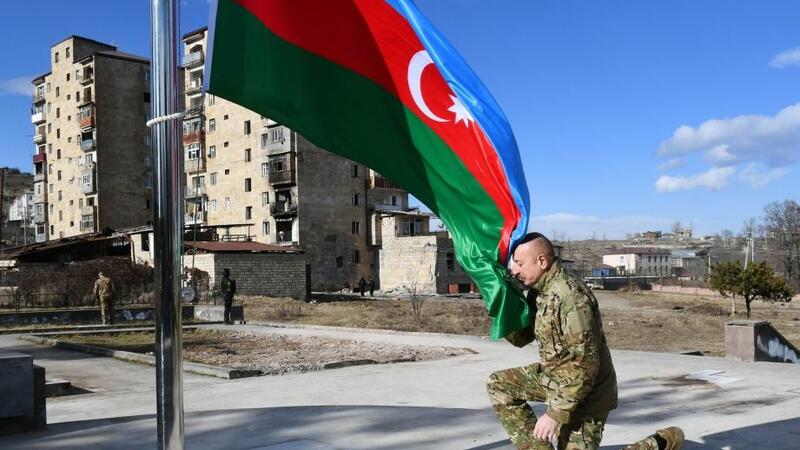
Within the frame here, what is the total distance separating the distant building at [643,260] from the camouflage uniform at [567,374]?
15696 cm

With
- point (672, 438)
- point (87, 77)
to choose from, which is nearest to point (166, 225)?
point (672, 438)

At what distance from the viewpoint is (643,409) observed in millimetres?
7977

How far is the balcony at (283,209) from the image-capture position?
66000 millimetres

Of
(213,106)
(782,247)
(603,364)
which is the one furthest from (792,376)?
(782,247)

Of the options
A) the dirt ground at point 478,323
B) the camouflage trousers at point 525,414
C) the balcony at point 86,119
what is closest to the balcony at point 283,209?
the balcony at point 86,119

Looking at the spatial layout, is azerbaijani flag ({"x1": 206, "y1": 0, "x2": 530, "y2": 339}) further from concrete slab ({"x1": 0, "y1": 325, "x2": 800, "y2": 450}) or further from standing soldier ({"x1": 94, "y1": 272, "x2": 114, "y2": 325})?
standing soldier ({"x1": 94, "y1": 272, "x2": 114, "y2": 325})

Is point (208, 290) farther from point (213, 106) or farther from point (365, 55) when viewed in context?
point (365, 55)

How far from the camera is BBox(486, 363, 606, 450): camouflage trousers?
418 cm

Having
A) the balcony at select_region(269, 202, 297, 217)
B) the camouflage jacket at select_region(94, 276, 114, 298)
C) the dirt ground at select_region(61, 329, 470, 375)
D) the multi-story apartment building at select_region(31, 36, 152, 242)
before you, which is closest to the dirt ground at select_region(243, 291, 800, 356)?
the dirt ground at select_region(61, 329, 470, 375)

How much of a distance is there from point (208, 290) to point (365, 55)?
39.8m

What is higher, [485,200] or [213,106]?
[213,106]

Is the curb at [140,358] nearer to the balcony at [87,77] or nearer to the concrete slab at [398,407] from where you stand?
the concrete slab at [398,407]

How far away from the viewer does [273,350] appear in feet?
55.4

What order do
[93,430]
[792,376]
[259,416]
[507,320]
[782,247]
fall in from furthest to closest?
[782,247], [792,376], [259,416], [93,430], [507,320]
